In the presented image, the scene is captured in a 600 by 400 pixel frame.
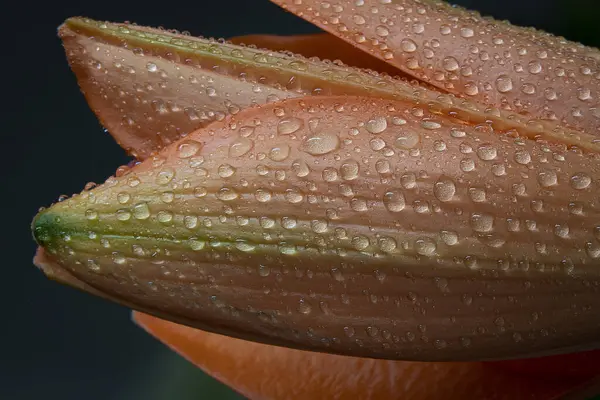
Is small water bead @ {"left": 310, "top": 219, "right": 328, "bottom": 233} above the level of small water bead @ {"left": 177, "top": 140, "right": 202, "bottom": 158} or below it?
below

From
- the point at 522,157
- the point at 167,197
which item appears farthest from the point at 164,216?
the point at 522,157

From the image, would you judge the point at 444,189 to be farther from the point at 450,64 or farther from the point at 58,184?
the point at 58,184

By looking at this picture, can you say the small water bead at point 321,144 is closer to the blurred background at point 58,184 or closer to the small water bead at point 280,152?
the small water bead at point 280,152

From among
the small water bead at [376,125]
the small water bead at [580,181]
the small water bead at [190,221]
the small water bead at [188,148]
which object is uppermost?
the small water bead at [376,125]

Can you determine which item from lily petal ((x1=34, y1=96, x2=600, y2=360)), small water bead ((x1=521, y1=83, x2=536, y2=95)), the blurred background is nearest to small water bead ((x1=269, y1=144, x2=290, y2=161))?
lily petal ((x1=34, y1=96, x2=600, y2=360))

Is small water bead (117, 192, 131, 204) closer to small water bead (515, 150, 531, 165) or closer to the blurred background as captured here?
small water bead (515, 150, 531, 165)

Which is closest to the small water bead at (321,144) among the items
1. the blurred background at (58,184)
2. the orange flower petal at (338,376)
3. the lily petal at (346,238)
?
the lily petal at (346,238)
